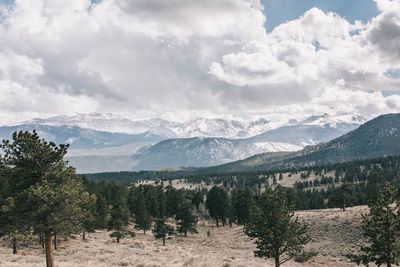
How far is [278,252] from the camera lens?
105 feet

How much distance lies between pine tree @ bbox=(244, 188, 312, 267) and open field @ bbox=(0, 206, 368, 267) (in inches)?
385

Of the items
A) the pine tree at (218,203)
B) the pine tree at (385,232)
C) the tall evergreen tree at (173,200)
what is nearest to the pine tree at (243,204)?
the pine tree at (218,203)

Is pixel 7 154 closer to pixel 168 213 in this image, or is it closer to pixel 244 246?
pixel 244 246

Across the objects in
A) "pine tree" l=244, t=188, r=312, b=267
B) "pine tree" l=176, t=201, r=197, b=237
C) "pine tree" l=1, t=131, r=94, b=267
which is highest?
"pine tree" l=1, t=131, r=94, b=267

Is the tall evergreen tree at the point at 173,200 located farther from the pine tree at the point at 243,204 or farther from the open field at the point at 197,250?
the open field at the point at 197,250

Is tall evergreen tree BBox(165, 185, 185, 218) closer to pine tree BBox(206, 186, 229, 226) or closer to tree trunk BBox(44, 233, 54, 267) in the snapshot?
pine tree BBox(206, 186, 229, 226)

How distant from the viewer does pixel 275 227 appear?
1252 inches

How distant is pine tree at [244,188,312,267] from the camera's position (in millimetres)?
31422

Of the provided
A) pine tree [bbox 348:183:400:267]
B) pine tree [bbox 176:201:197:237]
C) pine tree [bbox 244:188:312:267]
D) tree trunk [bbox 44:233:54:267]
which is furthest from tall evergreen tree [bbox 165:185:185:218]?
pine tree [bbox 348:183:400:267]

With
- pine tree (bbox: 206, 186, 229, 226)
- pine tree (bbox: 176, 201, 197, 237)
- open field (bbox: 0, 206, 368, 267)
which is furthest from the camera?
pine tree (bbox: 206, 186, 229, 226)

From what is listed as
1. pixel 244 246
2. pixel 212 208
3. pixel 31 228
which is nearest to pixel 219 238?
pixel 244 246

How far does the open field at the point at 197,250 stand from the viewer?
36.6 m

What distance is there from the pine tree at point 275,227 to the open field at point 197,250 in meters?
9.79

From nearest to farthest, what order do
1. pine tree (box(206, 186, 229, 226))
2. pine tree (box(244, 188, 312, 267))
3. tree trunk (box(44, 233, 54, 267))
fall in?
tree trunk (box(44, 233, 54, 267))
pine tree (box(244, 188, 312, 267))
pine tree (box(206, 186, 229, 226))
